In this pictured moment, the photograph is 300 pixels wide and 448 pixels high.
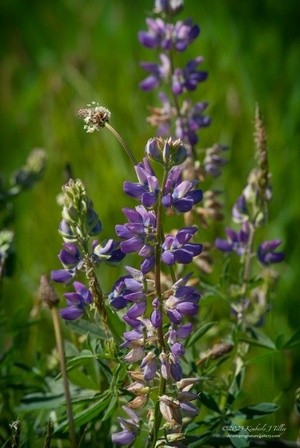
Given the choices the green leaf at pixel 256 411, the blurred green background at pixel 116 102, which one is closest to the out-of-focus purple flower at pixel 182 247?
the green leaf at pixel 256 411

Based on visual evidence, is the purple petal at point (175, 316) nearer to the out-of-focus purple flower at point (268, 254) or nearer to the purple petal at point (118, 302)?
the purple petal at point (118, 302)

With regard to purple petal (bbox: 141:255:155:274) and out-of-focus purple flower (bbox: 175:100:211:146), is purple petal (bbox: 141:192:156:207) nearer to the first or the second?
purple petal (bbox: 141:255:155:274)

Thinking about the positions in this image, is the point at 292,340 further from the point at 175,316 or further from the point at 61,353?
the point at 61,353

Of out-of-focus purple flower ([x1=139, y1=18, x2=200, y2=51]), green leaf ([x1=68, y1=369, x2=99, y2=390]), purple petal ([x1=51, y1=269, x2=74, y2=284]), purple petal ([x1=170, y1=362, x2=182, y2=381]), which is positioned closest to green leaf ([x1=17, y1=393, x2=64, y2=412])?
green leaf ([x1=68, y1=369, x2=99, y2=390])

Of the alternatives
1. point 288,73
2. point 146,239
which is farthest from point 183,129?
point 288,73

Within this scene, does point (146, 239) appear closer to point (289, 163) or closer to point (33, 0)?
Answer: point (289, 163)
